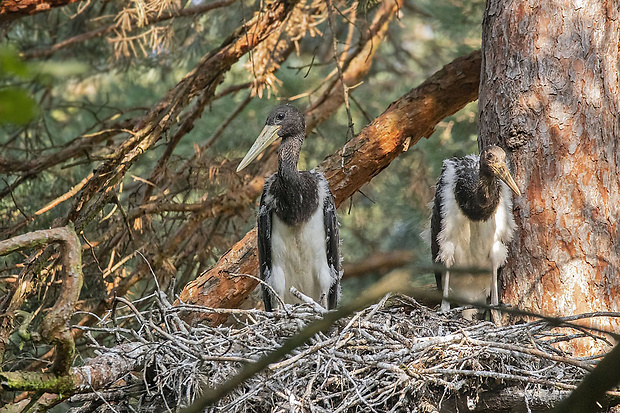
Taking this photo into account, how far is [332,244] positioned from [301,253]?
199 mm

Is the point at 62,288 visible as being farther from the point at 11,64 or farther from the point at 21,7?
the point at 21,7

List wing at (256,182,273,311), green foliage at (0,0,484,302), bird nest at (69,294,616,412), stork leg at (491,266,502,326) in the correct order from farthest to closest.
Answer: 1. green foliage at (0,0,484,302)
2. wing at (256,182,273,311)
3. stork leg at (491,266,502,326)
4. bird nest at (69,294,616,412)

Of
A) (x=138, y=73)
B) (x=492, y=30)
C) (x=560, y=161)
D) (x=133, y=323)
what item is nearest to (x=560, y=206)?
(x=560, y=161)

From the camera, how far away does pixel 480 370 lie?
9.36ft

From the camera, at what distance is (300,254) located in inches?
171

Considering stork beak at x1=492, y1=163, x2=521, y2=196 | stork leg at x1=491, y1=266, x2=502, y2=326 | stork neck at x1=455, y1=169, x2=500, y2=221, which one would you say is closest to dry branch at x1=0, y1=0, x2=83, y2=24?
stork neck at x1=455, y1=169, x2=500, y2=221

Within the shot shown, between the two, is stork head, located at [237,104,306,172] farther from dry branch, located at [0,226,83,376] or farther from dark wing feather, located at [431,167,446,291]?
dry branch, located at [0,226,83,376]

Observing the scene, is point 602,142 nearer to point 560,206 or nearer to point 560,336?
point 560,206

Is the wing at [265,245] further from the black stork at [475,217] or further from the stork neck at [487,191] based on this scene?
the stork neck at [487,191]

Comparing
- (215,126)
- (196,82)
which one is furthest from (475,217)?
(215,126)

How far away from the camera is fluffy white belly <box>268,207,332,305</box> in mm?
4328

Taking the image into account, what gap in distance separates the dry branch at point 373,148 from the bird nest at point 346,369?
50.3 inches

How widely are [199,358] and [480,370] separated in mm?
1083

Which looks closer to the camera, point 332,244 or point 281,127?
point 332,244
